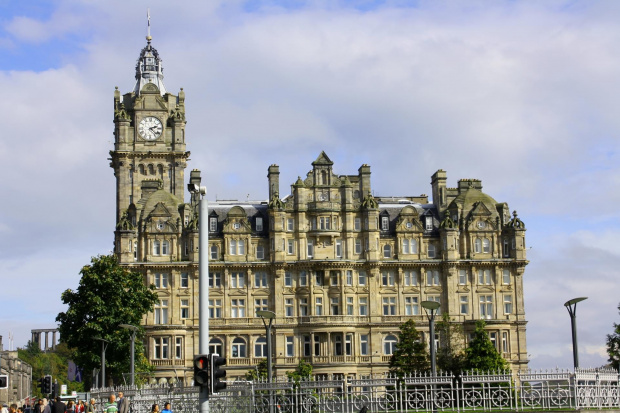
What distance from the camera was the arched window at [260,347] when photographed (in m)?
110

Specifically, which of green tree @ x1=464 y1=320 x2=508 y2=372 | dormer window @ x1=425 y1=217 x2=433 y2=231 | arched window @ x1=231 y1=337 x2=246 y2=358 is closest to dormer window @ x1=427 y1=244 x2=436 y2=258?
dormer window @ x1=425 y1=217 x2=433 y2=231

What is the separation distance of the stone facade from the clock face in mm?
11325

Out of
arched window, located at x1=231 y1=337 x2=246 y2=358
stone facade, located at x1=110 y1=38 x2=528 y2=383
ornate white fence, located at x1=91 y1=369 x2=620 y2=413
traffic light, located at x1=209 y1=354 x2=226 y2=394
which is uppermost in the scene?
stone facade, located at x1=110 y1=38 x2=528 y2=383

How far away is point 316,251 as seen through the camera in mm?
111812

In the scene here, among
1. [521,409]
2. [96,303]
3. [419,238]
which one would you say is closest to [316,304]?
[419,238]

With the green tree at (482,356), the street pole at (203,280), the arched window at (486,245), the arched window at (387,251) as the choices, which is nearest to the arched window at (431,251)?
the arched window at (387,251)

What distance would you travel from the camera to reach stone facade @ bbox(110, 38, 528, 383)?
109500mm

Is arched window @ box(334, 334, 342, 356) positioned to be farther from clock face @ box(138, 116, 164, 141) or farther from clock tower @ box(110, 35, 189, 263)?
clock face @ box(138, 116, 164, 141)

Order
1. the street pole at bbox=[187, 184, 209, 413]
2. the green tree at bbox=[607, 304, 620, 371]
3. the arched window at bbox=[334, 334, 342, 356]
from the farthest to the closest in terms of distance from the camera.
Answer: the arched window at bbox=[334, 334, 342, 356] < the green tree at bbox=[607, 304, 620, 371] < the street pole at bbox=[187, 184, 209, 413]

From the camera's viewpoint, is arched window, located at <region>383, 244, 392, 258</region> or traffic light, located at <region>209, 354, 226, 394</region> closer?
traffic light, located at <region>209, 354, 226, 394</region>

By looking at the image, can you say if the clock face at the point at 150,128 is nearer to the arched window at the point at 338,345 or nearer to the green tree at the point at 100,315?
the green tree at the point at 100,315

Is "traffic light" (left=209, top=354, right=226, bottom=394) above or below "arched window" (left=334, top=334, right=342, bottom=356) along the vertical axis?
below

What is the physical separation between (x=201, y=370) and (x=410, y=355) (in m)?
65.9

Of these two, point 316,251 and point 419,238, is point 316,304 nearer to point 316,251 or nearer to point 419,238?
point 316,251
